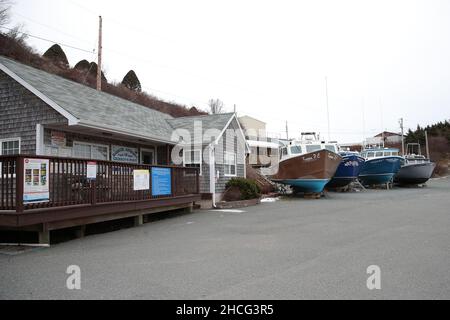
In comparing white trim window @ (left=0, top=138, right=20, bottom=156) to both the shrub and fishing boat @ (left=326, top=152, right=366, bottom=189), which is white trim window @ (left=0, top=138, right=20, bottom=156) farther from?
fishing boat @ (left=326, top=152, right=366, bottom=189)

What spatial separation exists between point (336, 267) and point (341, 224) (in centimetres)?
480

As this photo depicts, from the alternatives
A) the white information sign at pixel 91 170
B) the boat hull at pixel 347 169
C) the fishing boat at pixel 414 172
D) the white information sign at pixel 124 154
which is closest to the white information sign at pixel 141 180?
the white information sign at pixel 91 170

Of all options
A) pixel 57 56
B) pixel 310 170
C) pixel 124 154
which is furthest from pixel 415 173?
pixel 57 56

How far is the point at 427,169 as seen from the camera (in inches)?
1102

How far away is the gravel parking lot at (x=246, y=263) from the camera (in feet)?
14.3

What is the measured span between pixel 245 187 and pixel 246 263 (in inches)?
446

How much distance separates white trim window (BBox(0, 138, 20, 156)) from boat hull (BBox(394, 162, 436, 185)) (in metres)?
28.1

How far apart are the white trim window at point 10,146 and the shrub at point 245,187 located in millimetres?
9530

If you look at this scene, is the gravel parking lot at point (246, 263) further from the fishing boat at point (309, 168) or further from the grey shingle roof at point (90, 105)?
the fishing boat at point (309, 168)

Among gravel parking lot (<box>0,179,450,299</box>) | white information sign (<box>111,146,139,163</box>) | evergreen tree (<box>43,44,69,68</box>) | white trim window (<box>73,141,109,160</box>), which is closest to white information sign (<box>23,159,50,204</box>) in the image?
gravel parking lot (<box>0,179,450,299</box>)
